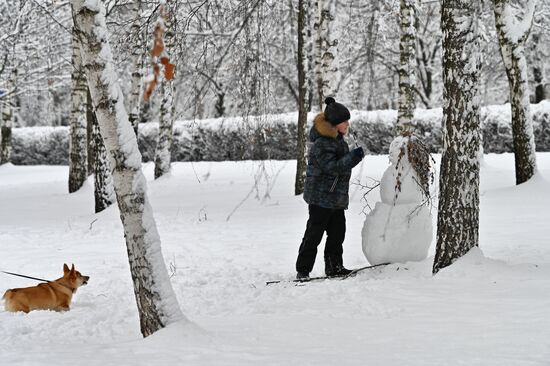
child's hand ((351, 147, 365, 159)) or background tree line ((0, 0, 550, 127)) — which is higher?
background tree line ((0, 0, 550, 127))

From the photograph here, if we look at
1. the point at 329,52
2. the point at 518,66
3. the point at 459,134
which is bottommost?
the point at 459,134

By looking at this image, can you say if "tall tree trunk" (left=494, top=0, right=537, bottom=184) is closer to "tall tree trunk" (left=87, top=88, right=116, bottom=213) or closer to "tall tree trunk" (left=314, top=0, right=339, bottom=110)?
"tall tree trunk" (left=314, top=0, right=339, bottom=110)

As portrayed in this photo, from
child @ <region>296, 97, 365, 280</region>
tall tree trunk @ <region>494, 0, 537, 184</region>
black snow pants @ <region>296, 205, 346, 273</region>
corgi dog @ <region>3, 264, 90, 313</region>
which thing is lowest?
corgi dog @ <region>3, 264, 90, 313</region>

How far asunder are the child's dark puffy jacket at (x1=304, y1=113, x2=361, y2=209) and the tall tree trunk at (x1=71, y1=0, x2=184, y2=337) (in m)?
2.16

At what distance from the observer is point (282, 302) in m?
5.13

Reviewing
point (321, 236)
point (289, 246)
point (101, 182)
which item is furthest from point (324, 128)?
point (101, 182)

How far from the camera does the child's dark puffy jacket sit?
5668 millimetres

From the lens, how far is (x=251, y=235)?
8898 mm

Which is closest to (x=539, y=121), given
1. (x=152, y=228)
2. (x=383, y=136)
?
(x=383, y=136)

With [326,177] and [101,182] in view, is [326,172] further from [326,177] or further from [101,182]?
[101,182]

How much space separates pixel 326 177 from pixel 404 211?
32.9 inches

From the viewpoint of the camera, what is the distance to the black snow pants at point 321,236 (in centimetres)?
580

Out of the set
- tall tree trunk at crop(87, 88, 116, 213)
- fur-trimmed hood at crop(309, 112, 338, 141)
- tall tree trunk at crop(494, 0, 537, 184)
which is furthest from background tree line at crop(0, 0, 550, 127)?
fur-trimmed hood at crop(309, 112, 338, 141)

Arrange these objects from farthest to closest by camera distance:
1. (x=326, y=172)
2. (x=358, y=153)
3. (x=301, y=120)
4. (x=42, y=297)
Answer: (x=301, y=120) → (x=326, y=172) → (x=358, y=153) → (x=42, y=297)
